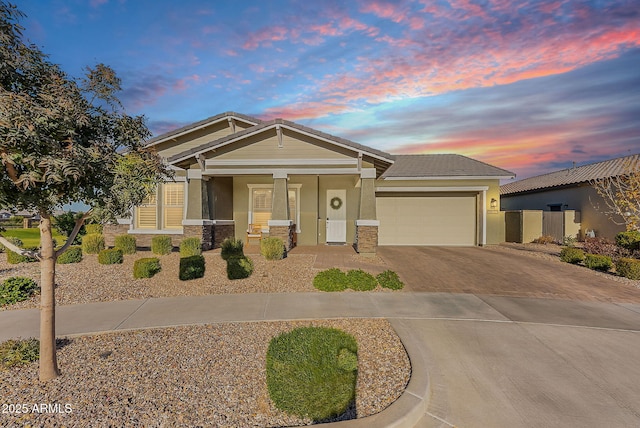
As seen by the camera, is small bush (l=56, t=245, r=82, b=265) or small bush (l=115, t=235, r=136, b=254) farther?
small bush (l=115, t=235, r=136, b=254)

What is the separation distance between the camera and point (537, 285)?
9.21 metres

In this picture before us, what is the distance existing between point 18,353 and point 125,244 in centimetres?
850

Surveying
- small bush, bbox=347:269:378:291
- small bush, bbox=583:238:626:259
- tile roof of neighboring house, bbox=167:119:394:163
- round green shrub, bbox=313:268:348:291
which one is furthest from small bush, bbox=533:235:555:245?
round green shrub, bbox=313:268:348:291

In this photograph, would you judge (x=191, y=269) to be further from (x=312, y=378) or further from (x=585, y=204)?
(x=585, y=204)

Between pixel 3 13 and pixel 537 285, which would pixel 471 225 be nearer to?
pixel 537 285

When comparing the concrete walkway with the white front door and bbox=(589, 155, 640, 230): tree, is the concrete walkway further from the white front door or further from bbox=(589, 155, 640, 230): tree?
bbox=(589, 155, 640, 230): tree

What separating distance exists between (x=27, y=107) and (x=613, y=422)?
699cm

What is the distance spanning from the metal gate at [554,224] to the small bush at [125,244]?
20498 millimetres

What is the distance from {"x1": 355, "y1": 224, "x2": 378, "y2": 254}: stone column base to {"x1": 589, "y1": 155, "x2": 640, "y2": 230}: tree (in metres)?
10.8

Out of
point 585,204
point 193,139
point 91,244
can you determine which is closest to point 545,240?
point 585,204

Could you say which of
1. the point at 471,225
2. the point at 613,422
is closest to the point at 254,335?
the point at 613,422

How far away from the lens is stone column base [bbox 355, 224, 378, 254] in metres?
12.3

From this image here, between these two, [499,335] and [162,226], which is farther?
[162,226]

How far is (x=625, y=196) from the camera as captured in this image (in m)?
15.1
